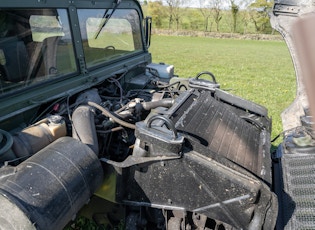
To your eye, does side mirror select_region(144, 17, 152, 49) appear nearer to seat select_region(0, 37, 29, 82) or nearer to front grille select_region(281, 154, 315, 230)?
seat select_region(0, 37, 29, 82)

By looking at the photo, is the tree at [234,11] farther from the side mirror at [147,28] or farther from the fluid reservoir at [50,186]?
the fluid reservoir at [50,186]

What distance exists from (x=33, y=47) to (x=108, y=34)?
1.22m

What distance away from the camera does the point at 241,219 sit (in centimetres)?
212

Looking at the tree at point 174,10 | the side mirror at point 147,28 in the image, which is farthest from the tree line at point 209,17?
the side mirror at point 147,28

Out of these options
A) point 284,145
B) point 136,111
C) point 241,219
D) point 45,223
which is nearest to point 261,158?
point 284,145

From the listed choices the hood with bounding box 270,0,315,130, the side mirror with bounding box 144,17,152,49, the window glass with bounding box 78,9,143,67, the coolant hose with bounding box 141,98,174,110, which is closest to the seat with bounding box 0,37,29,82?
the window glass with bounding box 78,9,143,67

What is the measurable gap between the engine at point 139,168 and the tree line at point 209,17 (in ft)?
111

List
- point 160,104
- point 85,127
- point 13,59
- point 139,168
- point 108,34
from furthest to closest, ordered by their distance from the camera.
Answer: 1. point 108,34
2. point 160,104
3. point 13,59
4. point 85,127
5. point 139,168

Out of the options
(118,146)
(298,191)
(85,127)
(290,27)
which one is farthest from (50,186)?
(290,27)

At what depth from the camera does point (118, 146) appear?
284cm

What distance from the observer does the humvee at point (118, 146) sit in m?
1.99

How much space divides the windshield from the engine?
0.29m

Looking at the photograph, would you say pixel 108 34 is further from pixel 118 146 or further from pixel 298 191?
pixel 298 191

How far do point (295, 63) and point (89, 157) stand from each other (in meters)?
1.72
